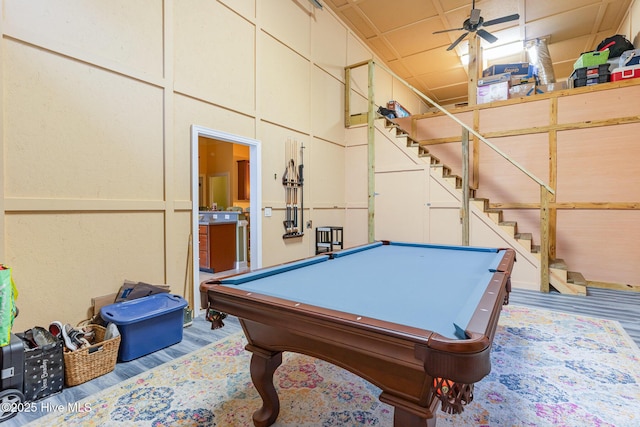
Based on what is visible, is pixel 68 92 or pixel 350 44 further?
pixel 350 44

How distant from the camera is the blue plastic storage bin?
2387 mm

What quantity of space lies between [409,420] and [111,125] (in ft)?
9.99

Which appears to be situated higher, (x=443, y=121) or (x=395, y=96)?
(x=395, y=96)

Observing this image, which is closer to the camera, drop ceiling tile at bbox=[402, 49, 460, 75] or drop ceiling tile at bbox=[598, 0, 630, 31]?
drop ceiling tile at bbox=[598, 0, 630, 31]

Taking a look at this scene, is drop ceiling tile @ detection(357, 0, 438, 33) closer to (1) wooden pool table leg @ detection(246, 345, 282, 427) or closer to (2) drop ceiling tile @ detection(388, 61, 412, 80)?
(2) drop ceiling tile @ detection(388, 61, 412, 80)

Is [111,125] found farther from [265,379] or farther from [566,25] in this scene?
[566,25]

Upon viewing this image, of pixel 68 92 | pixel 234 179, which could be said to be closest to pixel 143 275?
pixel 68 92

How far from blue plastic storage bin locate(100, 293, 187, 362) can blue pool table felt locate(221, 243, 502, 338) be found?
1.32m

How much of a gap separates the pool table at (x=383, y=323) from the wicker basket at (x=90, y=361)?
1274 mm

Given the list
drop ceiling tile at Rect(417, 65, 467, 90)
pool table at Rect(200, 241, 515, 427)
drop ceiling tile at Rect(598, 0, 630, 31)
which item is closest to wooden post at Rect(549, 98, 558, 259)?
drop ceiling tile at Rect(598, 0, 630, 31)

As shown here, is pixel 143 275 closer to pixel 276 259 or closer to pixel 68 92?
pixel 68 92

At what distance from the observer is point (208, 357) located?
2.44m

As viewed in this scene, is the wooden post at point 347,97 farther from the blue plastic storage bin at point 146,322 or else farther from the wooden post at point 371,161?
the blue plastic storage bin at point 146,322

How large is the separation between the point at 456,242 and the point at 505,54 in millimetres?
5047
